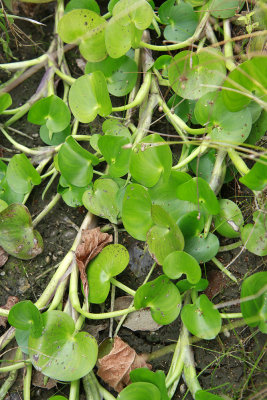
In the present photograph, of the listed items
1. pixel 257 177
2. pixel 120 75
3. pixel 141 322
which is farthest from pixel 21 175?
pixel 257 177

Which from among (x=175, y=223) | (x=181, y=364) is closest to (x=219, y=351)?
(x=181, y=364)

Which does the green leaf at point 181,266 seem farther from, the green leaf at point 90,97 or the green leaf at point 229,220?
the green leaf at point 90,97

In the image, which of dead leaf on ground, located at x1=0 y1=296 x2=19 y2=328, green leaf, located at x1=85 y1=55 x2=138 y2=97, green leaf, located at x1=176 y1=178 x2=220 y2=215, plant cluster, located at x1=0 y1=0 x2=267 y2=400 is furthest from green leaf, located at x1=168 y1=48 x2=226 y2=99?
dead leaf on ground, located at x1=0 y1=296 x2=19 y2=328

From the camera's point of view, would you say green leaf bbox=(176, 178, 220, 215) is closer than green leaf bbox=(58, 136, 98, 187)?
Yes

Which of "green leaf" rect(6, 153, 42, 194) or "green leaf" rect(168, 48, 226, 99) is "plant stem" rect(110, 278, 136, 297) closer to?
"green leaf" rect(6, 153, 42, 194)

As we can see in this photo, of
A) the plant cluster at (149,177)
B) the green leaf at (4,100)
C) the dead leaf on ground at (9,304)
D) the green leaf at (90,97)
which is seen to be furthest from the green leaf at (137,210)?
the green leaf at (4,100)

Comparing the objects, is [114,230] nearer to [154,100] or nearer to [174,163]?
[174,163]

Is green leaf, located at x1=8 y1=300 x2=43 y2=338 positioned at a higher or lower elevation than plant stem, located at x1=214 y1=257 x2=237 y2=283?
higher

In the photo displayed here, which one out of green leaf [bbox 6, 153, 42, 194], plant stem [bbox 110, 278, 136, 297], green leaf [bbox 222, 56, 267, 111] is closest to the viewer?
green leaf [bbox 222, 56, 267, 111]
